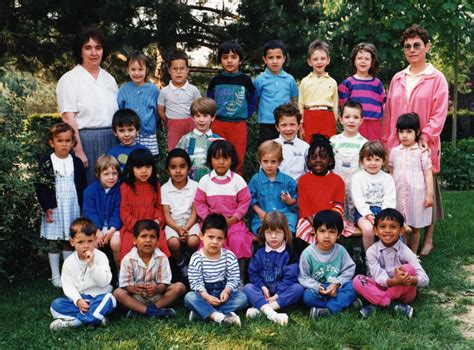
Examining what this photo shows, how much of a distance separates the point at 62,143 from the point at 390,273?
9.22 feet

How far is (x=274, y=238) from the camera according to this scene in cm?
445

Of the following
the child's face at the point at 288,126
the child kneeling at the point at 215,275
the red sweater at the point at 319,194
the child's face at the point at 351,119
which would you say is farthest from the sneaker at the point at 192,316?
the child's face at the point at 351,119

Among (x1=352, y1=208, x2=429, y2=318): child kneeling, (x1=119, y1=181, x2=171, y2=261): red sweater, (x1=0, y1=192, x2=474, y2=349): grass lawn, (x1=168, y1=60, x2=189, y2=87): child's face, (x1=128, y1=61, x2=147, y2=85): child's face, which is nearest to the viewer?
(x1=0, y1=192, x2=474, y2=349): grass lawn

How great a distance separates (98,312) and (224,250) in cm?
100

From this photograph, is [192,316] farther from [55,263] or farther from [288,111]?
[288,111]

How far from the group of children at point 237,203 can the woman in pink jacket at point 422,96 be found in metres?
0.19

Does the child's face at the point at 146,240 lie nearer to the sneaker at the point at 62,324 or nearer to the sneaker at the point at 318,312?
the sneaker at the point at 62,324

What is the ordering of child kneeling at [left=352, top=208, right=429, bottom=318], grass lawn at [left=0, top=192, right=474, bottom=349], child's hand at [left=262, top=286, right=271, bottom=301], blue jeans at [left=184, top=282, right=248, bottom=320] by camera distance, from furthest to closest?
1. child's hand at [left=262, top=286, right=271, bottom=301]
2. child kneeling at [left=352, top=208, right=429, bottom=318]
3. blue jeans at [left=184, top=282, right=248, bottom=320]
4. grass lawn at [left=0, top=192, right=474, bottom=349]

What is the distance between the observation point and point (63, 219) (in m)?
4.96

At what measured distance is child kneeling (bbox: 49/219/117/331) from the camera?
4.00 meters

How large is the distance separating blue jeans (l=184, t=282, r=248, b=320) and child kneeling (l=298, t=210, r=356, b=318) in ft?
1.56

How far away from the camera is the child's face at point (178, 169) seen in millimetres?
4848

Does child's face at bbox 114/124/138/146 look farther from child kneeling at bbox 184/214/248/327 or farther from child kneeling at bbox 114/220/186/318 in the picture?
child kneeling at bbox 184/214/248/327

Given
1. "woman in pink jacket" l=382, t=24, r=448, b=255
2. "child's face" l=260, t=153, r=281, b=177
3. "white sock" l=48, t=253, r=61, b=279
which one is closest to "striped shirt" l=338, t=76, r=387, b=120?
"woman in pink jacket" l=382, t=24, r=448, b=255
